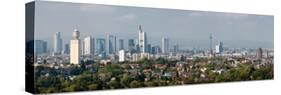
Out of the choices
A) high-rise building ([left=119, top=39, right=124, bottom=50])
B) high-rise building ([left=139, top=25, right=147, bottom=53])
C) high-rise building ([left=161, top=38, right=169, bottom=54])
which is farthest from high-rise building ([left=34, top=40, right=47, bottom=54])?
high-rise building ([left=161, top=38, right=169, bottom=54])

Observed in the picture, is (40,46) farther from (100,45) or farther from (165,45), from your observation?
(165,45)

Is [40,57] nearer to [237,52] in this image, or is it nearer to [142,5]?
[142,5]

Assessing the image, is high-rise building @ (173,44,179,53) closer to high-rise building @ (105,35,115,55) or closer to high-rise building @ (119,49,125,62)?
high-rise building @ (119,49,125,62)

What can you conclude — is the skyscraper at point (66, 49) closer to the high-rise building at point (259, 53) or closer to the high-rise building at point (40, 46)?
the high-rise building at point (40, 46)

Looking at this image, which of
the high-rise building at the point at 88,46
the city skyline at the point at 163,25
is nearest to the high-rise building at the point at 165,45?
the city skyline at the point at 163,25

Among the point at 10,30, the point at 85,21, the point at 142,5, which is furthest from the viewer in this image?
the point at 142,5

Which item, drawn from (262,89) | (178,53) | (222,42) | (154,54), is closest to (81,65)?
(154,54)

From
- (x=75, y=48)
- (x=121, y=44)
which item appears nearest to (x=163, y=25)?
(x=121, y=44)
